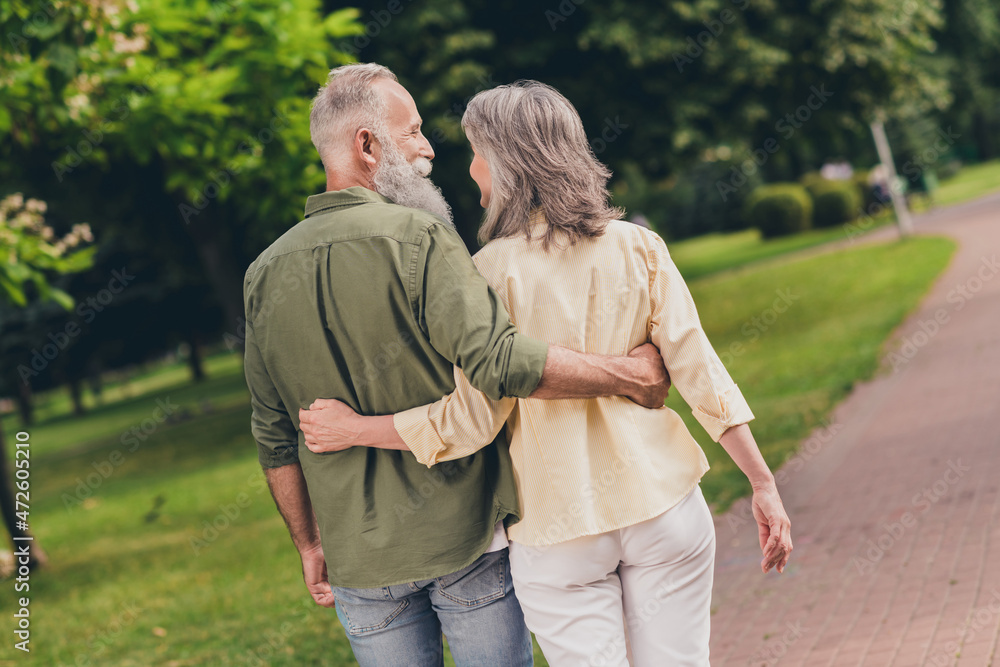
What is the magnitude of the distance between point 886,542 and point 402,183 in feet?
13.5

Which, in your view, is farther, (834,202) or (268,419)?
(834,202)

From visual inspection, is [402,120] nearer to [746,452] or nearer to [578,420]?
[578,420]

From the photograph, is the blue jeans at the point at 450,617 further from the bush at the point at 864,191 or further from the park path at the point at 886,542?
the bush at the point at 864,191

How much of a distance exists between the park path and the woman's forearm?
205 centimetres

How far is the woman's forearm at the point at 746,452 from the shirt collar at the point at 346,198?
3.07 ft

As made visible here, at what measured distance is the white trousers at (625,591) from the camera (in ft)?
6.97

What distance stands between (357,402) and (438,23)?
1199 cm

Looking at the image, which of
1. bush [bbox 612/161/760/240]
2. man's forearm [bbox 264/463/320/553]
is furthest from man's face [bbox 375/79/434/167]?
bush [bbox 612/161/760/240]

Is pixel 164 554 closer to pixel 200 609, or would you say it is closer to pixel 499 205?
pixel 200 609

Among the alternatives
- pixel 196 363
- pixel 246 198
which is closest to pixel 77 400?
pixel 196 363

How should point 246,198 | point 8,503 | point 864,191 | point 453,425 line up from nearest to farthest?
1. point 453,425
2. point 246,198
3. point 8,503
4. point 864,191

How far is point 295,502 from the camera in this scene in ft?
7.82

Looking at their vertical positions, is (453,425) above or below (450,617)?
above

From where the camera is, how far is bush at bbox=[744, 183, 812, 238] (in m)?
34.2
